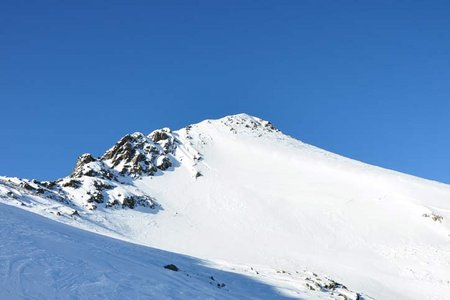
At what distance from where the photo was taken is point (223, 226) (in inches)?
2222

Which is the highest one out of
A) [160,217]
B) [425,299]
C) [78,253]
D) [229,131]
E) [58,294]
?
[229,131]

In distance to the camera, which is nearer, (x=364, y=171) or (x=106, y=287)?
(x=106, y=287)

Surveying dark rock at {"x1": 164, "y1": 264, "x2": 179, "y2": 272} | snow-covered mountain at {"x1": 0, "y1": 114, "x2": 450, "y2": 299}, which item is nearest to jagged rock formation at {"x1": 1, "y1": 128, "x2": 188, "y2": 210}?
snow-covered mountain at {"x1": 0, "y1": 114, "x2": 450, "y2": 299}

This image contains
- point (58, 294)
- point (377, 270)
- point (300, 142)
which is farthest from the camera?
point (300, 142)

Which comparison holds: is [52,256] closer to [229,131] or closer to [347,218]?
[347,218]

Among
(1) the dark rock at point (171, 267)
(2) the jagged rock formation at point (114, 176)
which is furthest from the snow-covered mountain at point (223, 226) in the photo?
(1) the dark rock at point (171, 267)

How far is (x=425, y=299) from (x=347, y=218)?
2058 centimetres

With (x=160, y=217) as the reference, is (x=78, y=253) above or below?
below

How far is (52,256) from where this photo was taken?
750 inches

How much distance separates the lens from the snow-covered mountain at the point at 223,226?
2022 cm

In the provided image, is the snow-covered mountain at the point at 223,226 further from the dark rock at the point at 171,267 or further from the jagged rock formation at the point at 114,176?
the dark rock at the point at 171,267

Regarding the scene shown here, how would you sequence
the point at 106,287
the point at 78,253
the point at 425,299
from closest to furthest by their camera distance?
the point at 106,287
the point at 78,253
the point at 425,299

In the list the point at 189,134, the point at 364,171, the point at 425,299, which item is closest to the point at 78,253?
the point at 425,299

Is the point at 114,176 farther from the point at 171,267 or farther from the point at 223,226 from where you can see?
the point at 171,267
